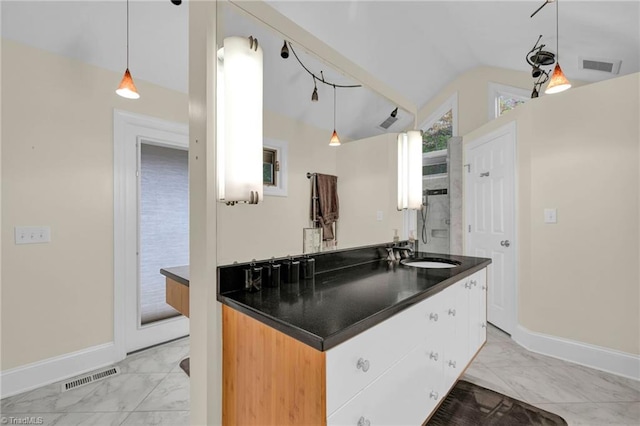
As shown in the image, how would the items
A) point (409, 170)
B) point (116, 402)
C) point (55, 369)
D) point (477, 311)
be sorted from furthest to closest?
point (409, 170), point (55, 369), point (477, 311), point (116, 402)

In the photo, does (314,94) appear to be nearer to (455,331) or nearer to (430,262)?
(430,262)

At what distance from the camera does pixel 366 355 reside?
3.14 feet

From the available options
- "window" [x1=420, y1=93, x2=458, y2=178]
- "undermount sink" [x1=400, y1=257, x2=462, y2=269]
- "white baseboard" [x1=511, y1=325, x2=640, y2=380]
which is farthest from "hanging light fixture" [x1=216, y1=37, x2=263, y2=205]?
"white baseboard" [x1=511, y1=325, x2=640, y2=380]

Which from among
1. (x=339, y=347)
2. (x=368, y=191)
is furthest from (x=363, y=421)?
(x=368, y=191)

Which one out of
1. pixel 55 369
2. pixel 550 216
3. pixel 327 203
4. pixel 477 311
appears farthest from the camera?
pixel 550 216

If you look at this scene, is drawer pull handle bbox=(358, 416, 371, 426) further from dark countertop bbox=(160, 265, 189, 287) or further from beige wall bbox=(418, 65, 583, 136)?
beige wall bbox=(418, 65, 583, 136)

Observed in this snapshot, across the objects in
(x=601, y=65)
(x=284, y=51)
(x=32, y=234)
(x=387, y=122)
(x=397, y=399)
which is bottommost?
(x=397, y=399)

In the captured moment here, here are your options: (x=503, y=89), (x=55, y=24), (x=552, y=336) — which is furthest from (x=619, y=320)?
(x=55, y=24)

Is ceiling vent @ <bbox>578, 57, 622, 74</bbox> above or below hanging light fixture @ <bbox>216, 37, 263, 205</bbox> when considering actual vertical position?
above

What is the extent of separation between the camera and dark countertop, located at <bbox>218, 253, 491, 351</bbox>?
2.86 ft

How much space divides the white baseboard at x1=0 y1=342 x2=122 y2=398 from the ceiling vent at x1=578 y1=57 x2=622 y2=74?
5.01m

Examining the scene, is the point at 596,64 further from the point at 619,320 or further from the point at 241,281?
the point at 241,281

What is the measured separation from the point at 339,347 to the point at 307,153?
1146 mm

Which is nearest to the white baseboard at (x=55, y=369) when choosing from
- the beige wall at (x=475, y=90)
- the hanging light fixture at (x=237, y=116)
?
the hanging light fixture at (x=237, y=116)
